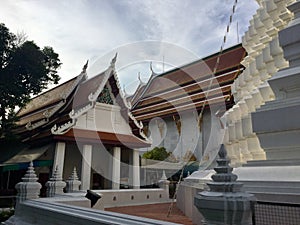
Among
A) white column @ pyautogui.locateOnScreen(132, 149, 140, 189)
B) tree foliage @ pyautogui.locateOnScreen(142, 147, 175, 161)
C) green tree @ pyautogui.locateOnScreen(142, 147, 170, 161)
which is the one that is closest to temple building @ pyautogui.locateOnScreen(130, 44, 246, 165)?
tree foliage @ pyautogui.locateOnScreen(142, 147, 175, 161)

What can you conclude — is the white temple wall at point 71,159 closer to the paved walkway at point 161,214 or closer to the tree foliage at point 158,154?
the tree foliage at point 158,154

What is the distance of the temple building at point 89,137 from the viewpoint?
1122cm

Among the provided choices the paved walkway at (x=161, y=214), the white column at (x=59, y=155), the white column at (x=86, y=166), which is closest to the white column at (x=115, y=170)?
the white column at (x=86, y=166)

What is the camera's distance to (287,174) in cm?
296

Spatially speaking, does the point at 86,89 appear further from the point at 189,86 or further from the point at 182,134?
the point at 189,86

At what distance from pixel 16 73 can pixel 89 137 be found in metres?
3.66

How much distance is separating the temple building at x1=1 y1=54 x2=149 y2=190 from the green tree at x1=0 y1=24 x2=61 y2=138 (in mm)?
1485

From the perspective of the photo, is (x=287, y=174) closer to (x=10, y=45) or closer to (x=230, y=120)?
A: (x=230, y=120)

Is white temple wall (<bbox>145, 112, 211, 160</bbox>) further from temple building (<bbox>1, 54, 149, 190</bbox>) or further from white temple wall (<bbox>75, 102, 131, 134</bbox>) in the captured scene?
white temple wall (<bbox>75, 102, 131, 134</bbox>)

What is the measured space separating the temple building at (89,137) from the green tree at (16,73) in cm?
149

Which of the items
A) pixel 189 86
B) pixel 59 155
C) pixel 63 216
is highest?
pixel 189 86

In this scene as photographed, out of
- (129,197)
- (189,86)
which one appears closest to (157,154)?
(189,86)

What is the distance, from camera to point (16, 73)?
10.8 metres

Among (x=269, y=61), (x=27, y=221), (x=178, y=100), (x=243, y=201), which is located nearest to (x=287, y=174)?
(x=243, y=201)
